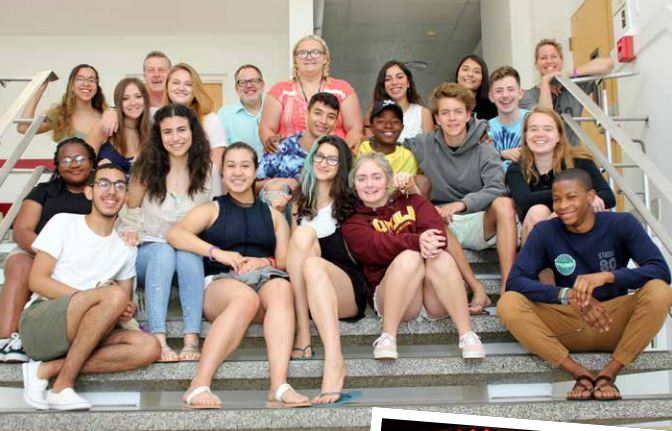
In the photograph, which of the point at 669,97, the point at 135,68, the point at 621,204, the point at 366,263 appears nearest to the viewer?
the point at 366,263

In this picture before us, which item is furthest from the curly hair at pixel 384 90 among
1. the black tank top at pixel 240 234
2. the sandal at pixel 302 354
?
the sandal at pixel 302 354

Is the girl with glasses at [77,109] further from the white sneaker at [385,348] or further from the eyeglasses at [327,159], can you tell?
the white sneaker at [385,348]

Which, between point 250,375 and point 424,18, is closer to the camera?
point 250,375

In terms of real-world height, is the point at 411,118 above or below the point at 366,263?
above

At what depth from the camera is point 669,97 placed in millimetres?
4711

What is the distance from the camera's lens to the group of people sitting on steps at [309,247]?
274 cm

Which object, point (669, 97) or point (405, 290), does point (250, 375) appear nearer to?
point (405, 290)

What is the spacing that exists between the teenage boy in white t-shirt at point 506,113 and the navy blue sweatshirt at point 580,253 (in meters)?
1.17

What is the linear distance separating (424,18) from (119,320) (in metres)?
6.59

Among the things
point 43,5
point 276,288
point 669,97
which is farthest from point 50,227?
point 43,5

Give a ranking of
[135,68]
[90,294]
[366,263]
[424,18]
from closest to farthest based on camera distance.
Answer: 1. [90,294]
2. [366,263]
3. [135,68]
4. [424,18]

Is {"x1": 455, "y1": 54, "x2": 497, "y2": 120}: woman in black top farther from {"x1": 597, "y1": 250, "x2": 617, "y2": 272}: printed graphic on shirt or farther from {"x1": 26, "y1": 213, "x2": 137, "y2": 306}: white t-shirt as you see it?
{"x1": 26, "y1": 213, "x2": 137, "y2": 306}: white t-shirt

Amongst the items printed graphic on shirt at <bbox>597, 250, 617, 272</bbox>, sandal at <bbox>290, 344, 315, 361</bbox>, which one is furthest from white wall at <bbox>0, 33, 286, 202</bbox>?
printed graphic on shirt at <bbox>597, 250, 617, 272</bbox>

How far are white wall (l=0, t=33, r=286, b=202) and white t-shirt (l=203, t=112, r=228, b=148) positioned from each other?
13.4 ft
